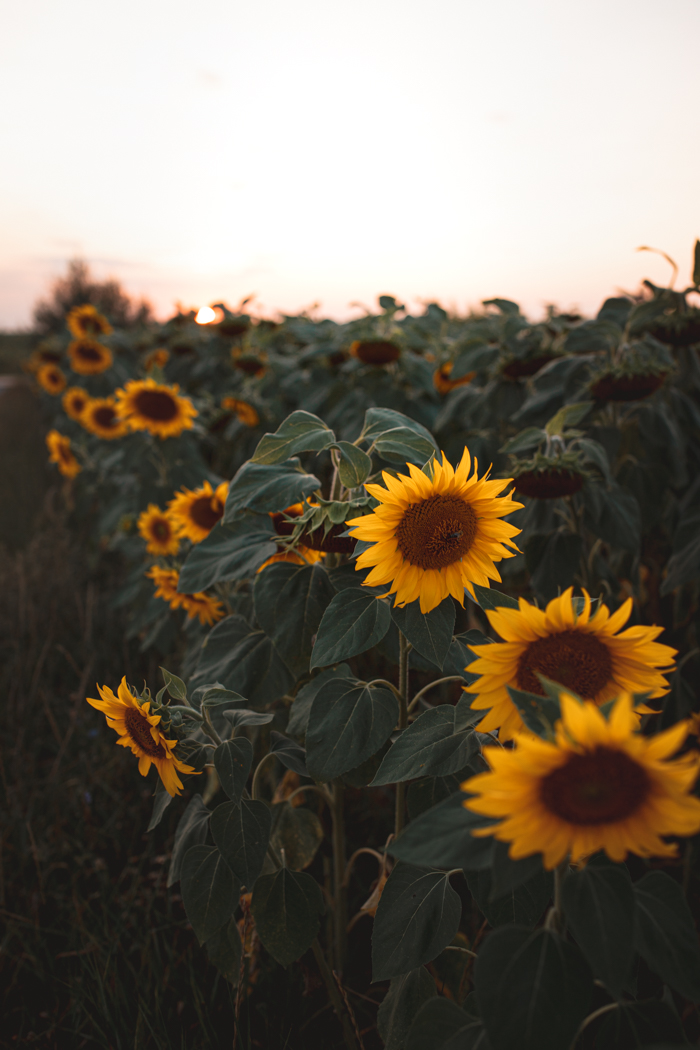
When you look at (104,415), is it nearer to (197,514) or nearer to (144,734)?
(197,514)

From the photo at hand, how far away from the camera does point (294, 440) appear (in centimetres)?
101

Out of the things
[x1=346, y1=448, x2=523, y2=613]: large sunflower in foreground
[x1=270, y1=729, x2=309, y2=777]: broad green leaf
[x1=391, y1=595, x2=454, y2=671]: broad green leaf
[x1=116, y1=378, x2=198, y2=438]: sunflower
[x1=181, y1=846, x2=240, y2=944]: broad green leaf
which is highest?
[x1=116, y1=378, x2=198, y2=438]: sunflower

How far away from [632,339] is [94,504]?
12.2 ft

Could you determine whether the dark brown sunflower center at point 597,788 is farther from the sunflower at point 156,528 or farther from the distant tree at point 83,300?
the distant tree at point 83,300

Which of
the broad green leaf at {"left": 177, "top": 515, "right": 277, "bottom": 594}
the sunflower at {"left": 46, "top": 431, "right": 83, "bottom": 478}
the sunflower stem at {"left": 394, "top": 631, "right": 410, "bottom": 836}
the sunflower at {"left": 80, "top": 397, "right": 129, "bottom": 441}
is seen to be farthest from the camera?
the sunflower at {"left": 46, "top": 431, "right": 83, "bottom": 478}

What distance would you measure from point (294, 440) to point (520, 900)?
0.68 metres

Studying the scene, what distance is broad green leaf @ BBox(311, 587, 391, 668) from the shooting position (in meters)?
0.83

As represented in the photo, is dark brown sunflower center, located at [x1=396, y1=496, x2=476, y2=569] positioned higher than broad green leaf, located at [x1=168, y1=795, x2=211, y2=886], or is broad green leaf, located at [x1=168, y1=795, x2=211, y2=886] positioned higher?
dark brown sunflower center, located at [x1=396, y1=496, x2=476, y2=569]

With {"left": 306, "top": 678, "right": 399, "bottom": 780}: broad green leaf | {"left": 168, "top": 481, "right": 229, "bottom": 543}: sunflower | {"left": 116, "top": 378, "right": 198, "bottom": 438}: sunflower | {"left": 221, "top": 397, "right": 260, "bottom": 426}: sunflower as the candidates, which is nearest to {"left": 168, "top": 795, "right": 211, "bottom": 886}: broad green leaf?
{"left": 306, "top": 678, "right": 399, "bottom": 780}: broad green leaf

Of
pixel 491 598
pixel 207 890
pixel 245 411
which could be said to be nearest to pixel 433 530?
pixel 491 598

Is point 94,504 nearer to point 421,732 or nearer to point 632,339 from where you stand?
point 632,339

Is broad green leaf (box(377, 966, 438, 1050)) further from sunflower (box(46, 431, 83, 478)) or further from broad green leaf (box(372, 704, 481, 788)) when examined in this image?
sunflower (box(46, 431, 83, 478))

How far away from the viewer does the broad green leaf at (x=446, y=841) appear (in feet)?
1.87

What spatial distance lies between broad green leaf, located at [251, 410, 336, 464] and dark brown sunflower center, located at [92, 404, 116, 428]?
3.21m
